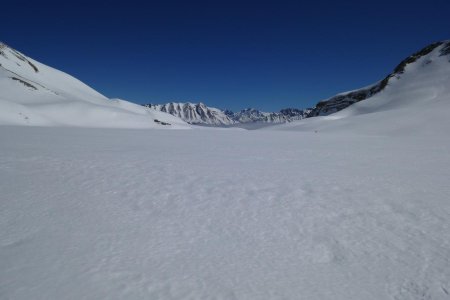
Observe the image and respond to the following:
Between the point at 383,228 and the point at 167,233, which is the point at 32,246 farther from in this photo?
the point at 383,228

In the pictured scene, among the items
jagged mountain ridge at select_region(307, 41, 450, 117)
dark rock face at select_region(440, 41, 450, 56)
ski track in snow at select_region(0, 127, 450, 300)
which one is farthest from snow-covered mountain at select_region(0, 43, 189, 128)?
dark rock face at select_region(440, 41, 450, 56)

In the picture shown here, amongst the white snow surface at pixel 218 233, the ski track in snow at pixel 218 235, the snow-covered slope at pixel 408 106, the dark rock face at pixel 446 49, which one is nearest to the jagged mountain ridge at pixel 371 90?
the dark rock face at pixel 446 49

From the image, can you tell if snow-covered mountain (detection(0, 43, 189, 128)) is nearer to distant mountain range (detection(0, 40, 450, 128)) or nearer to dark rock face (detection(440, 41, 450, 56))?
distant mountain range (detection(0, 40, 450, 128))

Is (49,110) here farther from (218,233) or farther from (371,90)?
(371,90)

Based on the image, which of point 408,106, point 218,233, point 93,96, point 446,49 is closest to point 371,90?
point 446,49

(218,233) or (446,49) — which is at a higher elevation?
(446,49)

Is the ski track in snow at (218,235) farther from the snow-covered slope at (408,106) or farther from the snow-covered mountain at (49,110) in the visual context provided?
the snow-covered mountain at (49,110)

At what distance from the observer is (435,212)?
4824mm

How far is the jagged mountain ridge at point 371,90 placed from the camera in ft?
306

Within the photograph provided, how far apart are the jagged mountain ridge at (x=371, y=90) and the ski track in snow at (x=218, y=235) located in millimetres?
98826

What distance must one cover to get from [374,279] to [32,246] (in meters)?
3.94

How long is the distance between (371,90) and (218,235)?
466 feet

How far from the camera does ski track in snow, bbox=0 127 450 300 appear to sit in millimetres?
2789

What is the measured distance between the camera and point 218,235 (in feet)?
12.8
